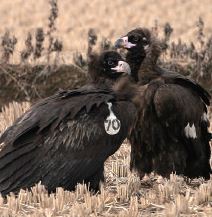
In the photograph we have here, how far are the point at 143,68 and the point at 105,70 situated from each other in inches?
22.1

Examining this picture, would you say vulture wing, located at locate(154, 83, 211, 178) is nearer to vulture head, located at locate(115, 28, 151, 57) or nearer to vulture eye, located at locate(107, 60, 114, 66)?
vulture eye, located at locate(107, 60, 114, 66)

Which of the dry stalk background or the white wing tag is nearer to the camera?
the dry stalk background

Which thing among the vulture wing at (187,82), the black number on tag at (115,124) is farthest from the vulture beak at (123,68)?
the black number on tag at (115,124)

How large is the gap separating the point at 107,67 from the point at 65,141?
1.15 m

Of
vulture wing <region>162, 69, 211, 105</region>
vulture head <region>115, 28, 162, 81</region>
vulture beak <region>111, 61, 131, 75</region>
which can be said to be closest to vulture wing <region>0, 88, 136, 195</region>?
vulture beak <region>111, 61, 131, 75</region>

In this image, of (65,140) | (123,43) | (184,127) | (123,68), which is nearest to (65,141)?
(65,140)

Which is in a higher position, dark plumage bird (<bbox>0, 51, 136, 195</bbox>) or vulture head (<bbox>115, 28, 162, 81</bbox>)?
vulture head (<bbox>115, 28, 162, 81</bbox>)

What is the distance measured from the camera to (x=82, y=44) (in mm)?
17859

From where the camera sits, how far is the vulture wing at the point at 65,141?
7848 millimetres

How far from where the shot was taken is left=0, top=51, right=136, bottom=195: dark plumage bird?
785 cm

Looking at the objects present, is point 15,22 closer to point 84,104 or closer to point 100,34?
point 100,34

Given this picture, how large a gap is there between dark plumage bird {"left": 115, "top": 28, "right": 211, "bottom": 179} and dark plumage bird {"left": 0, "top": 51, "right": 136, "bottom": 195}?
76 cm

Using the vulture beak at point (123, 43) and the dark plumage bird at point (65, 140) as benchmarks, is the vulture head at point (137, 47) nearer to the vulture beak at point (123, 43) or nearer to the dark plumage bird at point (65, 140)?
the vulture beak at point (123, 43)

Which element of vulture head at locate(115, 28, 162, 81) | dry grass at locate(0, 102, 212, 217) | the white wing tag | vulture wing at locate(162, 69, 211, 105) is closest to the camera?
dry grass at locate(0, 102, 212, 217)
